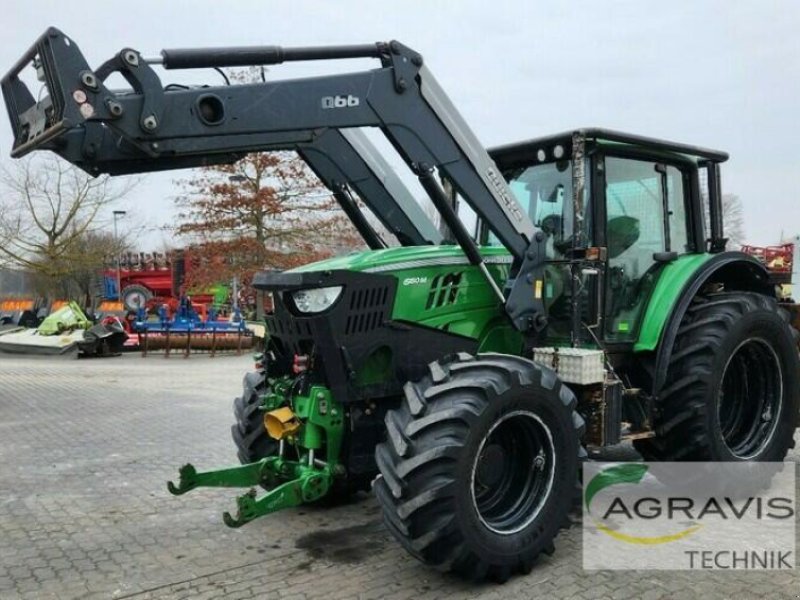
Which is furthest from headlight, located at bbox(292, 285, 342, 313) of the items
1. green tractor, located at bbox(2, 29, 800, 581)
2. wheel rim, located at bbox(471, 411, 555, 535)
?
wheel rim, located at bbox(471, 411, 555, 535)

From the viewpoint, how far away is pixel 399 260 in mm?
4539

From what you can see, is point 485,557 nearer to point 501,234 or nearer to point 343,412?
point 343,412

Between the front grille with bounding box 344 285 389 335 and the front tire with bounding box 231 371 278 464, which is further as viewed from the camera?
the front tire with bounding box 231 371 278 464

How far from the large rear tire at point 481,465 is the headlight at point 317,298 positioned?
707mm

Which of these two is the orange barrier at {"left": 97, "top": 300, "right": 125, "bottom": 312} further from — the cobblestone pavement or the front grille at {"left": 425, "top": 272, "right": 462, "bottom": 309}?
the front grille at {"left": 425, "top": 272, "right": 462, "bottom": 309}

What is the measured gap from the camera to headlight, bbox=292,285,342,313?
421 centimetres

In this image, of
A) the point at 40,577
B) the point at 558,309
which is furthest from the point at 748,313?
the point at 40,577

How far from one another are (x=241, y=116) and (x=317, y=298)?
1133mm

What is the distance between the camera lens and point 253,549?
14.8ft

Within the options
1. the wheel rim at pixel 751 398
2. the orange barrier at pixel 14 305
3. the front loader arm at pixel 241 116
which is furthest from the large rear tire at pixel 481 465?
the orange barrier at pixel 14 305

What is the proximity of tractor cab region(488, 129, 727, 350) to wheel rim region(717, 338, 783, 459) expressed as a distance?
0.97 m

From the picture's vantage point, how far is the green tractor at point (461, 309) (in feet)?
12.1

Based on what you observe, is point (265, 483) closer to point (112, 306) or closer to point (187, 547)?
point (187, 547)

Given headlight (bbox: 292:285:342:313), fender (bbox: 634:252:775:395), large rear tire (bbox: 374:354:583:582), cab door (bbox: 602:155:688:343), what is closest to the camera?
large rear tire (bbox: 374:354:583:582)
